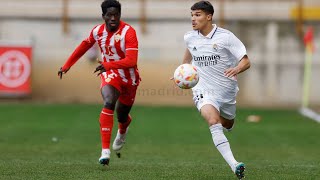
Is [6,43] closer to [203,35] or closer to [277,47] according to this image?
[277,47]

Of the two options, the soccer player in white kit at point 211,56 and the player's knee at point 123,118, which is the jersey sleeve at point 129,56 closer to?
the soccer player in white kit at point 211,56

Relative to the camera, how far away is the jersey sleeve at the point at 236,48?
33.7ft

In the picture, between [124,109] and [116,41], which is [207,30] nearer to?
[116,41]

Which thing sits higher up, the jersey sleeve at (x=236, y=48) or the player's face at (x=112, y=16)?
the player's face at (x=112, y=16)

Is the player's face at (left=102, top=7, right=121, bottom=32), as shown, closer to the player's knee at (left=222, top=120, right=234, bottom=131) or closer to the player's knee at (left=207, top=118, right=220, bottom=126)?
the player's knee at (left=222, top=120, right=234, bottom=131)

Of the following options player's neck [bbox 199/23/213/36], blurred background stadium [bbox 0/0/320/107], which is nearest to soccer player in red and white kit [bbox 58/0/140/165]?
player's neck [bbox 199/23/213/36]

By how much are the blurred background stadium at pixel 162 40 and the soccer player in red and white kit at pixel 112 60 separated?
17.9 metres

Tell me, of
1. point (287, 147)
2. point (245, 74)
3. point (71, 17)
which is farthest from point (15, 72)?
point (287, 147)

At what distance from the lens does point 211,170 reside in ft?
36.0

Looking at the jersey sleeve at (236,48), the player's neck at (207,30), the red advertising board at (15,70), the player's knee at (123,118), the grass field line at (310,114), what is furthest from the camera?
the red advertising board at (15,70)

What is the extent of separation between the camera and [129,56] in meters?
11.4

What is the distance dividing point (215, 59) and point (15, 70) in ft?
62.0

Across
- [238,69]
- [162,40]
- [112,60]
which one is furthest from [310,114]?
[238,69]

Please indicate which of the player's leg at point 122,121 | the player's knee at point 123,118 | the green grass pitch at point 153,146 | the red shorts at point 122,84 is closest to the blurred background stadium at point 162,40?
the green grass pitch at point 153,146
